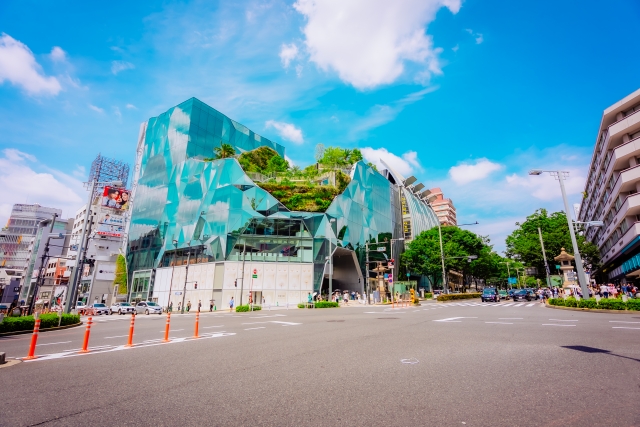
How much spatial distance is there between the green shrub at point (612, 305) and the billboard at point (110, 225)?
91.0 metres

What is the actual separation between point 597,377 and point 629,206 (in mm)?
36315

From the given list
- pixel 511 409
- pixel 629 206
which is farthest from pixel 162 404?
pixel 629 206

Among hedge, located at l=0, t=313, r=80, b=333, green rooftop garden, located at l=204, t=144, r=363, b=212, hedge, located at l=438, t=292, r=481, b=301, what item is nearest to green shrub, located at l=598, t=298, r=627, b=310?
hedge, located at l=438, t=292, r=481, b=301

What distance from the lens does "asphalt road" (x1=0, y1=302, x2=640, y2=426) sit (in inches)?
156

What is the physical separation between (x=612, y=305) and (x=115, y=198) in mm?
94705

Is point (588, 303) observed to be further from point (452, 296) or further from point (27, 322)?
point (27, 322)

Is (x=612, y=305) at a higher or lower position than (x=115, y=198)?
lower

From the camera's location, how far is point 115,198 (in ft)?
271

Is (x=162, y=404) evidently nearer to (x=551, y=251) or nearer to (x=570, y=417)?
(x=570, y=417)

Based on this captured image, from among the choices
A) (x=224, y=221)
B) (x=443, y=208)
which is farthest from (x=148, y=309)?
(x=443, y=208)

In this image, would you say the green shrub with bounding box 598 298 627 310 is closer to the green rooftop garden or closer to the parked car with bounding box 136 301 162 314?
the green rooftop garden

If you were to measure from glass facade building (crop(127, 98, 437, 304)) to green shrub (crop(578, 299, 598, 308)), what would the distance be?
93.8 feet

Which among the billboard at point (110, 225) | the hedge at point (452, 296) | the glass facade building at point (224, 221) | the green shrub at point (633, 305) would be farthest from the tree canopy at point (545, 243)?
the billboard at point (110, 225)

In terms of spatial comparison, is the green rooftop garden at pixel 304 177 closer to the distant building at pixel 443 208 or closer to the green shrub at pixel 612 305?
the green shrub at pixel 612 305
